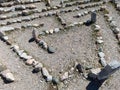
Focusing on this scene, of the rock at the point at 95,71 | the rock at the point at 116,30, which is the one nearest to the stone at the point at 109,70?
the rock at the point at 95,71

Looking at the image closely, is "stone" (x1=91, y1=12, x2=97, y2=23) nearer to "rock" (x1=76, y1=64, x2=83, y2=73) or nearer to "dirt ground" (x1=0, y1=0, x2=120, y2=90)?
"dirt ground" (x1=0, y1=0, x2=120, y2=90)

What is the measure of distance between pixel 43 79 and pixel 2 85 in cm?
205

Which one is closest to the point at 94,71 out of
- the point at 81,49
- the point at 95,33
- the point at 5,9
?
the point at 81,49

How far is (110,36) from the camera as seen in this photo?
786 inches

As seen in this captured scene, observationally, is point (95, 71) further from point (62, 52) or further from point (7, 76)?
point (7, 76)

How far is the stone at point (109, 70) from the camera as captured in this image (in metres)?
16.3

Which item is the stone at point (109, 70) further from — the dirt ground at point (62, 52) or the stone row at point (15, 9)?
the stone row at point (15, 9)

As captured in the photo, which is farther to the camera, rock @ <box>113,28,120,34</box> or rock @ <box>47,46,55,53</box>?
rock @ <box>113,28,120,34</box>

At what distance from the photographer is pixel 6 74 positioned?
16.8m

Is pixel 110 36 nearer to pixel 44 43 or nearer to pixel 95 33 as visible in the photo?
pixel 95 33

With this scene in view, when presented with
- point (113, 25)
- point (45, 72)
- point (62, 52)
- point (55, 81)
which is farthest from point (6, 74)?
point (113, 25)

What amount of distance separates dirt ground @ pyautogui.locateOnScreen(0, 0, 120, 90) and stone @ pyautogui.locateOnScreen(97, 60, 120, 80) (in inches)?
16.9

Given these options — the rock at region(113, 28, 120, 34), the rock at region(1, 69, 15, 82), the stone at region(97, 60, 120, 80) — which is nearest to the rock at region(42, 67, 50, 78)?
the rock at region(1, 69, 15, 82)

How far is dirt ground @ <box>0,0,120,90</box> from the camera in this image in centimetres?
1688
